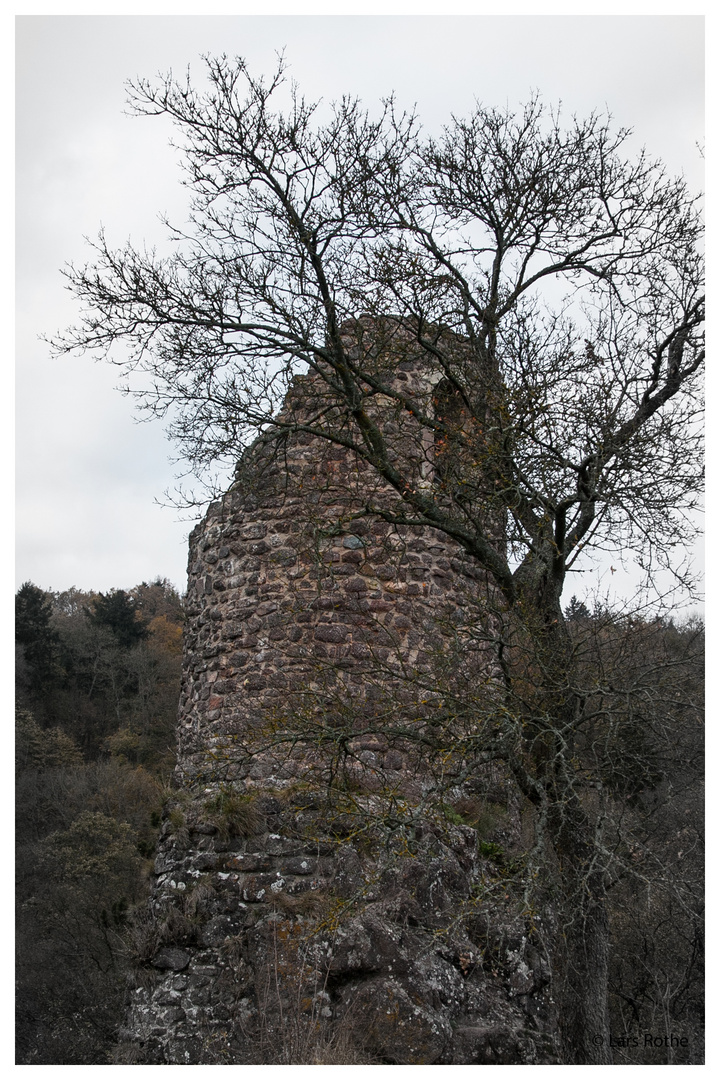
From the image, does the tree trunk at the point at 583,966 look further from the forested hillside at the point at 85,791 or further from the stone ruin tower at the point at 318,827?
the forested hillside at the point at 85,791

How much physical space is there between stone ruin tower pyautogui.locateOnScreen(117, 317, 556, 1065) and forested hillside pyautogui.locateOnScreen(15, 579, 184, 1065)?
3.28ft

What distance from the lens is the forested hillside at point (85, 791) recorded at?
39.3ft

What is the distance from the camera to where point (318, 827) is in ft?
19.9

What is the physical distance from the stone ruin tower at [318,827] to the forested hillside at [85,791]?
1001 mm

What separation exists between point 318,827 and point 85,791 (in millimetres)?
17054

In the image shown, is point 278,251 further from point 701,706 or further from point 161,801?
point 161,801

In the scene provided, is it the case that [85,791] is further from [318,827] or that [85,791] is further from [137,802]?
[318,827]

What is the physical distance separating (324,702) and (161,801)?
185cm

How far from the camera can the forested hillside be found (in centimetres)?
1198

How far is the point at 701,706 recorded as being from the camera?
4.93 metres

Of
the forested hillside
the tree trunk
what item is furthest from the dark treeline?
the tree trunk

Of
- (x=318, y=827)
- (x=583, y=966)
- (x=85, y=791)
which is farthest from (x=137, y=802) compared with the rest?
(x=583, y=966)

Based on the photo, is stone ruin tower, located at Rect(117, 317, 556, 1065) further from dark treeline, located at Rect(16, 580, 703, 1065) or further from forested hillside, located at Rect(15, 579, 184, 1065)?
forested hillside, located at Rect(15, 579, 184, 1065)

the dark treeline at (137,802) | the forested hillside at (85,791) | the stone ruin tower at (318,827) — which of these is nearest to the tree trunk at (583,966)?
the stone ruin tower at (318,827)
